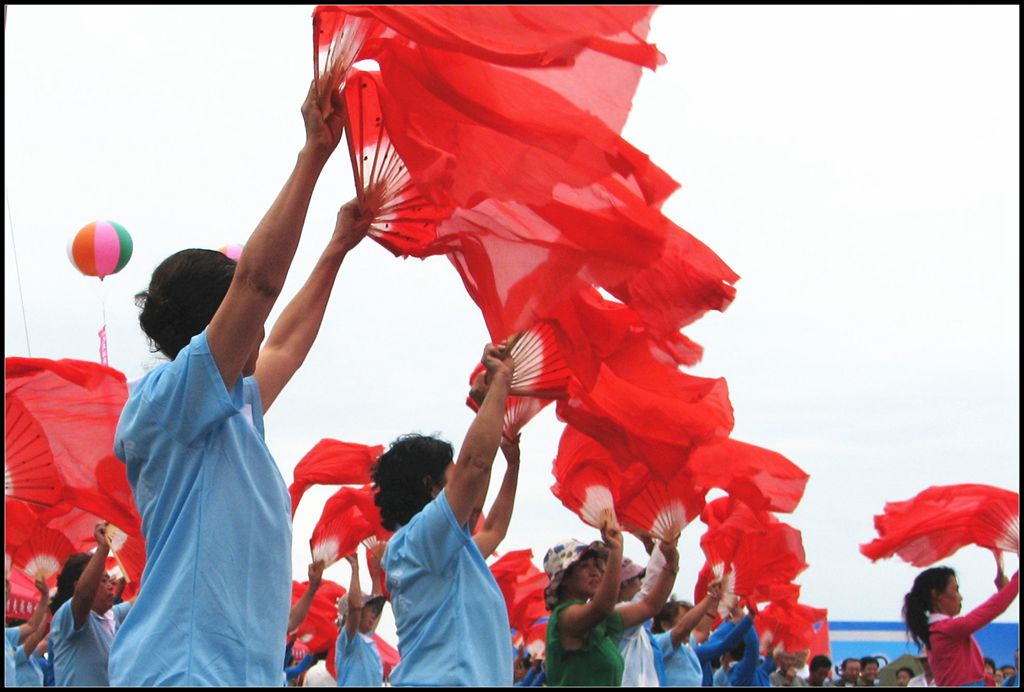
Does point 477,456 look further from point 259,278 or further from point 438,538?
point 259,278

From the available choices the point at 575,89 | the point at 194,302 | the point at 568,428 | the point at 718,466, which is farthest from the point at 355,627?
the point at 194,302

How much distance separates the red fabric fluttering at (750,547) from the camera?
9.78 meters

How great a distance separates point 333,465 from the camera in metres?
8.63

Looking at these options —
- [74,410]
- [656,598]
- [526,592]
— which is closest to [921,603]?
[656,598]

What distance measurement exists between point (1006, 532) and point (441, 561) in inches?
244

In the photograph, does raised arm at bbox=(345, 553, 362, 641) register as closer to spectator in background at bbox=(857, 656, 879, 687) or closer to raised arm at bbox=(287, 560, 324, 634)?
raised arm at bbox=(287, 560, 324, 634)

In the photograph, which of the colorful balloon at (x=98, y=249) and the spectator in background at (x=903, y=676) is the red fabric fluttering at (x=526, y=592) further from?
the spectator in background at (x=903, y=676)

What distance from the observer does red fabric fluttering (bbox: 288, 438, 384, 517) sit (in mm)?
8625

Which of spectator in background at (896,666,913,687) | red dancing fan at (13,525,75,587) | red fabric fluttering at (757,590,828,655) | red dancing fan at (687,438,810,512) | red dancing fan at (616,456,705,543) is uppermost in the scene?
red dancing fan at (687,438,810,512)

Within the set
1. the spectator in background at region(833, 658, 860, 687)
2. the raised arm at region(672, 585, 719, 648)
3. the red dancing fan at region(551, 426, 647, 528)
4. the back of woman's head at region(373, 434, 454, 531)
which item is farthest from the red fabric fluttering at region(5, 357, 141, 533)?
the spectator in background at region(833, 658, 860, 687)

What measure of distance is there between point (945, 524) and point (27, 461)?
6230 mm

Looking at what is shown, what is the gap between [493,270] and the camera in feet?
14.8

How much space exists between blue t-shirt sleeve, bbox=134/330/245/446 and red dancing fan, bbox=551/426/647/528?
3.96 m

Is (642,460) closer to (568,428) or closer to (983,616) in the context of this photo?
(568,428)
